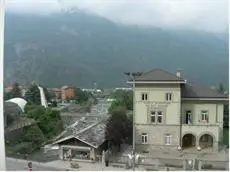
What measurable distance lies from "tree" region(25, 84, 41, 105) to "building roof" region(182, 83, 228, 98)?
3.85ft

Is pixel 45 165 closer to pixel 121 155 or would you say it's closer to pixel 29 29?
pixel 121 155

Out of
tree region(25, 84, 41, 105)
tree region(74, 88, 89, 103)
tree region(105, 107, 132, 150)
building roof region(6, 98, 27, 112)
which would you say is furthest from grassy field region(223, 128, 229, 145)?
building roof region(6, 98, 27, 112)

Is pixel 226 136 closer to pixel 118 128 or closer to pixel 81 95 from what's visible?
pixel 118 128

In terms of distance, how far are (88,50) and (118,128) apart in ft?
2.24

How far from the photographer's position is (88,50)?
9.22ft

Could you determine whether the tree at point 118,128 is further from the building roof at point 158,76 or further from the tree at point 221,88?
the tree at point 221,88

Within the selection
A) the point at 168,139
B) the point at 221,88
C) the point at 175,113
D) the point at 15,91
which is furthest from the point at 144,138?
the point at 15,91

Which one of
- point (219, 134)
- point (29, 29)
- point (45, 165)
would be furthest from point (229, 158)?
point (29, 29)

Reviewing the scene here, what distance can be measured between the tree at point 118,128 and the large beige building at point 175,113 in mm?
84

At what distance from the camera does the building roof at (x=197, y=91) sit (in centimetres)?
269

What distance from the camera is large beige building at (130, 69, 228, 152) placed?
275 centimetres

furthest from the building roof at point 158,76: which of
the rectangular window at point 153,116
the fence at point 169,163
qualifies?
the fence at point 169,163

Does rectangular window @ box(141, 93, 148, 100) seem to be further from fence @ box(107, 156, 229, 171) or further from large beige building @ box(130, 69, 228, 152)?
fence @ box(107, 156, 229, 171)

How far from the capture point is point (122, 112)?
2980 millimetres
